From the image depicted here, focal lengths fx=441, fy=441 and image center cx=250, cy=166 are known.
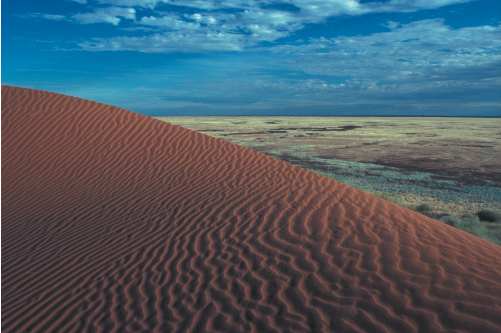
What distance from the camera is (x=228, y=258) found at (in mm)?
6137

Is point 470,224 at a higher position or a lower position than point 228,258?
lower

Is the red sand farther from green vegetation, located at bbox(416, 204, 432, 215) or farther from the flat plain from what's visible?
the flat plain

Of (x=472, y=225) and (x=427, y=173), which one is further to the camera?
(x=427, y=173)

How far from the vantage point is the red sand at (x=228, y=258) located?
4727 mm

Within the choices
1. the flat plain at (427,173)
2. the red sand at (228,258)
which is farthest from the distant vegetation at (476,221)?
the red sand at (228,258)

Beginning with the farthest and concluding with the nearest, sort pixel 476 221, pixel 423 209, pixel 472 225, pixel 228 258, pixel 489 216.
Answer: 1. pixel 423 209
2. pixel 489 216
3. pixel 476 221
4. pixel 472 225
5. pixel 228 258

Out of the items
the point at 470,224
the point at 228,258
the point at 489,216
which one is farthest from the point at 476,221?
the point at 228,258

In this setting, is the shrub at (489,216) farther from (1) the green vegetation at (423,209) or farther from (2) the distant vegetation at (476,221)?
(1) the green vegetation at (423,209)

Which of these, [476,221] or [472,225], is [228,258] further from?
[476,221]

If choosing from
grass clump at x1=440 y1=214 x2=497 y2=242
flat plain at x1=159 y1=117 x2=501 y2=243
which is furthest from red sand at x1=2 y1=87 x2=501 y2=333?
flat plain at x1=159 y1=117 x2=501 y2=243

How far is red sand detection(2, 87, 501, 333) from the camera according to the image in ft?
15.5

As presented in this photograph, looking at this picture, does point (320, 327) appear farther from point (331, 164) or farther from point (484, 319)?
point (331, 164)

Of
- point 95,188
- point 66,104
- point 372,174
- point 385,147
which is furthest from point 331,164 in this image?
point 95,188

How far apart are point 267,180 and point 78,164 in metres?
5.55
